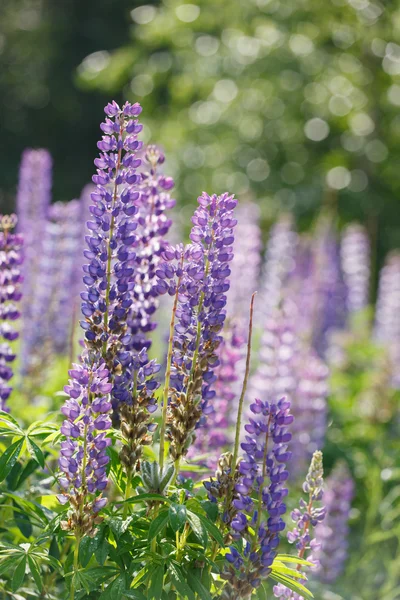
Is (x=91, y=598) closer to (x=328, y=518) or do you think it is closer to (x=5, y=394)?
(x=5, y=394)

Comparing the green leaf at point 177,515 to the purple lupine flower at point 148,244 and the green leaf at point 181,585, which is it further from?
the purple lupine flower at point 148,244

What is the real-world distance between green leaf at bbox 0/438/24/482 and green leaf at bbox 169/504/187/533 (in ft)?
1.47

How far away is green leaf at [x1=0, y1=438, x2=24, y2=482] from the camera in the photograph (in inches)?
84.5

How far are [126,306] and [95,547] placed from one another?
604 millimetres

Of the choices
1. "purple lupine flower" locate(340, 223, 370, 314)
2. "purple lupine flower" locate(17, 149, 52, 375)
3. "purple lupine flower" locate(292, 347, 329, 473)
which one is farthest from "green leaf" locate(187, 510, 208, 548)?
"purple lupine flower" locate(340, 223, 370, 314)

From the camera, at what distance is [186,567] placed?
214 cm

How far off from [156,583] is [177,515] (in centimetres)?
18

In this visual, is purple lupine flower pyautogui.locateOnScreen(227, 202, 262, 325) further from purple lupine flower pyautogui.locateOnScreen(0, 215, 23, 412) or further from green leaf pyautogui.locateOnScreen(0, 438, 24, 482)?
green leaf pyautogui.locateOnScreen(0, 438, 24, 482)

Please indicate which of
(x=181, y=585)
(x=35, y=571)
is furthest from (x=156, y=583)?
(x=35, y=571)

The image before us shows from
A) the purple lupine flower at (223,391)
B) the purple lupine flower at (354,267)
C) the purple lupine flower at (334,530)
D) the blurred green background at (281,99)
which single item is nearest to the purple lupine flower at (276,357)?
the purple lupine flower at (334,530)

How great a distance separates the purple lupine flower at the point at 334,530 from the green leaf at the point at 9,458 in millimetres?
2089

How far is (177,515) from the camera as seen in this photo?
195 centimetres

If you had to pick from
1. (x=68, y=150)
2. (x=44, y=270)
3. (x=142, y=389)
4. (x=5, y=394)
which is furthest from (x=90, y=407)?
(x=68, y=150)

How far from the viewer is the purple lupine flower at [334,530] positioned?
3.97 m
